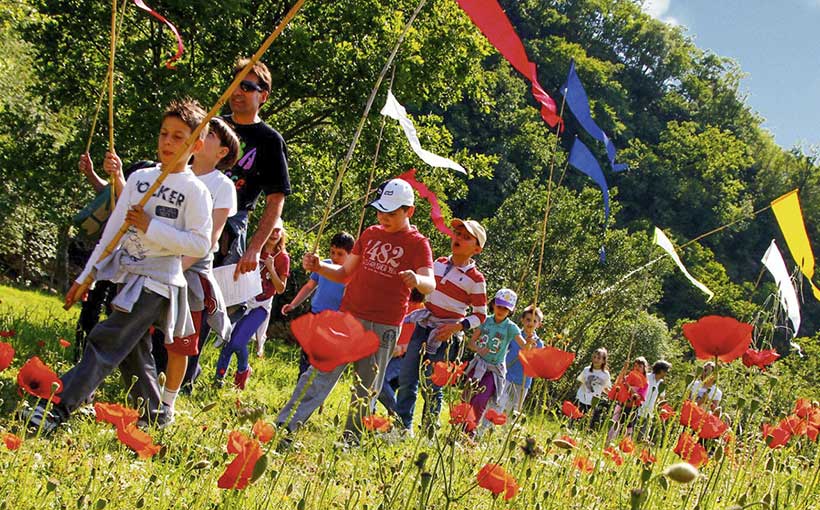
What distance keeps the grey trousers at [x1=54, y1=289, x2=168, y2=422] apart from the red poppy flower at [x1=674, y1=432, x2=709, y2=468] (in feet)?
5.39

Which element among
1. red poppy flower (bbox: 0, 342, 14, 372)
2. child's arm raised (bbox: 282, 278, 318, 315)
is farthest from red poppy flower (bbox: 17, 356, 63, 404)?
child's arm raised (bbox: 282, 278, 318, 315)

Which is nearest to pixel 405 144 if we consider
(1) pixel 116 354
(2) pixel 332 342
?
(1) pixel 116 354

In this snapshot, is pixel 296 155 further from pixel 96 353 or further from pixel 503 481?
pixel 503 481

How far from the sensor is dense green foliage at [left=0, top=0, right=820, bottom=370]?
11.3 meters

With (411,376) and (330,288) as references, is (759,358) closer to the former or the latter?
(411,376)

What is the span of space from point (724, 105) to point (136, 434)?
69.4 m

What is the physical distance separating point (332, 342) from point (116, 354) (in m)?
1.92

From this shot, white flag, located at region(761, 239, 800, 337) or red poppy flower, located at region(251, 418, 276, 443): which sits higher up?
white flag, located at region(761, 239, 800, 337)

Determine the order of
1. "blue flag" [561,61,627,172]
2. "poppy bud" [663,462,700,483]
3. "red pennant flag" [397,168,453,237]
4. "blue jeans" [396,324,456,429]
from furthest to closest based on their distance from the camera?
"red pennant flag" [397,168,453,237]
"blue jeans" [396,324,456,429]
"blue flag" [561,61,627,172]
"poppy bud" [663,462,700,483]

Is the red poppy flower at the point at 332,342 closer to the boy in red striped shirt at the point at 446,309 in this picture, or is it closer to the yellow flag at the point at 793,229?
the yellow flag at the point at 793,229

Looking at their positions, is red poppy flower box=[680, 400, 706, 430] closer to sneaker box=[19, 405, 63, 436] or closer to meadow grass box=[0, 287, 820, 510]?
meadow grass box=[0, 287, 820, 510]

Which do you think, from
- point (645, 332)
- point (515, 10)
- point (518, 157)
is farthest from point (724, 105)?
point (645, 332)

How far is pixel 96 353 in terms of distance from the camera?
2.79m

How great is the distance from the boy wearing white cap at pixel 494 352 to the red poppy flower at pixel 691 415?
2.72m
